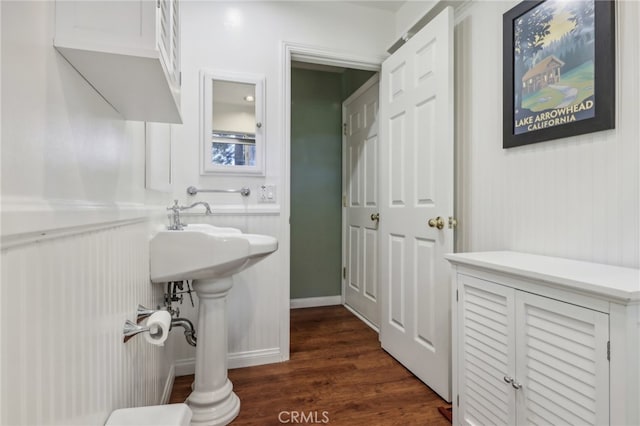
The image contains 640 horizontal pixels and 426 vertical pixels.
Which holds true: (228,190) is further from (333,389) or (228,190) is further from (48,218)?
(48,218)

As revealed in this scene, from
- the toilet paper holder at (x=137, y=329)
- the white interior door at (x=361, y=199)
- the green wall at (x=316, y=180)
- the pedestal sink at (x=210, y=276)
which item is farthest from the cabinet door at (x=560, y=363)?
the green wall at (x=316, y=180)

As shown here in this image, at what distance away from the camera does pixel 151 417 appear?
77 cm

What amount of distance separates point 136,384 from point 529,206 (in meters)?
1.66

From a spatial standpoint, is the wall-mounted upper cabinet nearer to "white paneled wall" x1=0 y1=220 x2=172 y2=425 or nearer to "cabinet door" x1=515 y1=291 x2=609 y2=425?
"white paneled wall" x1=0 y1=220 x2=172 y2=425

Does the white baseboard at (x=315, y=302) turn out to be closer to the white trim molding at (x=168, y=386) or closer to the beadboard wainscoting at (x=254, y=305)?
the beadboard wainscoting at (x=254, y=305)

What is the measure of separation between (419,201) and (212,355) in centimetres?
138

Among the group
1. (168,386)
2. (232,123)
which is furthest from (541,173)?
(168,386)

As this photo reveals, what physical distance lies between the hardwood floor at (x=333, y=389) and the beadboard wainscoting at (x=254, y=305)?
0.10m

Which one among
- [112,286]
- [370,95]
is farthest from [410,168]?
[112,286]

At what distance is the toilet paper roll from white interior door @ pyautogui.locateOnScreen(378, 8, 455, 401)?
1334mm

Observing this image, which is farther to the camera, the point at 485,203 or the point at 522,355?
the point at 485,203

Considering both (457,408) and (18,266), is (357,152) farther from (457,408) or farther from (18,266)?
(18,266)

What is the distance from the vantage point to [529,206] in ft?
4.39

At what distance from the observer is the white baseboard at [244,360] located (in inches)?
74.6
